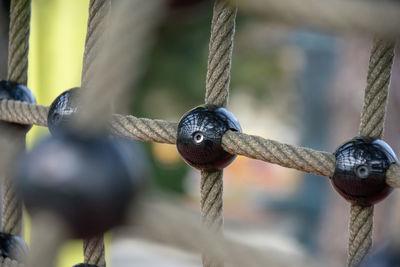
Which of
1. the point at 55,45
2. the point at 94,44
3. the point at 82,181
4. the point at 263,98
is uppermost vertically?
the point at 263,98

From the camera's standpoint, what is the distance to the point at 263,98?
11.3 feet

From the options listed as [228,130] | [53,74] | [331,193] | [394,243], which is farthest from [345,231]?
[394,243]

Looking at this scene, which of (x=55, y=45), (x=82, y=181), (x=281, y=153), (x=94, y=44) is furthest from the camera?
(x=55, y=45)

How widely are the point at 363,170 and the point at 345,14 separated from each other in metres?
0.20

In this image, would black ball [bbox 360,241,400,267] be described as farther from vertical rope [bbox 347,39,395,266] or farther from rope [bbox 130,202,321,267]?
vertical rope [bbox 347,39,395,266]

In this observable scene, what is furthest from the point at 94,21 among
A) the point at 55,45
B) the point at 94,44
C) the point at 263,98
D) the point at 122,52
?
the point at 263,98

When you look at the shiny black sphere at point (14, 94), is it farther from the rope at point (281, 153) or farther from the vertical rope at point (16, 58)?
the rope at point (281, 153)

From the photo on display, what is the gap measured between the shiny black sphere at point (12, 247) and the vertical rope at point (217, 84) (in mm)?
168

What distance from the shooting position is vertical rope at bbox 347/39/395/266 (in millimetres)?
386

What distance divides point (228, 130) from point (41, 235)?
0.76ft

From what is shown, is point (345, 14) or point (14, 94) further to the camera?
point (14, 94)

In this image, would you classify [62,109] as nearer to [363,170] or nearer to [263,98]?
[363,170]

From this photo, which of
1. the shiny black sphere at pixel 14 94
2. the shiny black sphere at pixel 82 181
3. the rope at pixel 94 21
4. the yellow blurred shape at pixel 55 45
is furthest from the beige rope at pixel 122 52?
the yellow blurred shape at pixel 55 45

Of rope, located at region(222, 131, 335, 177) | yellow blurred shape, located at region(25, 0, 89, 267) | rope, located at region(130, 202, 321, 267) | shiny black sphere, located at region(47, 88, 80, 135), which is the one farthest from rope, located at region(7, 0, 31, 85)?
yellow blurred shape, located at region(25, 0, 89, 267)
